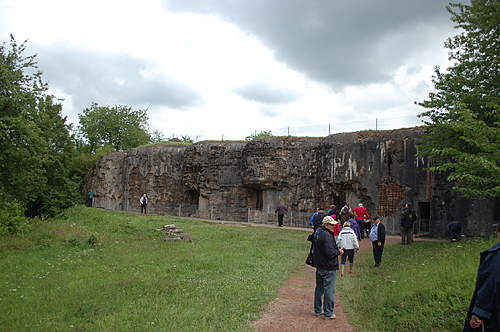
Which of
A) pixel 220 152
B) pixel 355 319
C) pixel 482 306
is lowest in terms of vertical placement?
pixel 355 319

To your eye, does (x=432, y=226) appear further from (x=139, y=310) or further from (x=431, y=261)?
(x=139, y=310)

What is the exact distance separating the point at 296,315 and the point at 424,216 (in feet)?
58.0

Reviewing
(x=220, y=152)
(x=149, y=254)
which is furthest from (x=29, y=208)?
(x=149, y=254)

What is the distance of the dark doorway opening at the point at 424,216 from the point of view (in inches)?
896

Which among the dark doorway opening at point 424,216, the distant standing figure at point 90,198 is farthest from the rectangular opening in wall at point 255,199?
the distant standing figure at point 90,198

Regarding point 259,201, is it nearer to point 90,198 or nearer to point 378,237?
point 90,198

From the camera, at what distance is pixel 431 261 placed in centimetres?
1156

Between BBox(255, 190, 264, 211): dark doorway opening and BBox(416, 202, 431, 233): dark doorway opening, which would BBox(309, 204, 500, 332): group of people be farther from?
BBox(255, 190, 264, 211): dark doorway opening

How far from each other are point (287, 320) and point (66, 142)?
87.8 feet

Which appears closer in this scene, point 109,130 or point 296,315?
point 296,315

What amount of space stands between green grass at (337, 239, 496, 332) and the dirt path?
259mm

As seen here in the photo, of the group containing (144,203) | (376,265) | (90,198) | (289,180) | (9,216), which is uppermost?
(289,180)

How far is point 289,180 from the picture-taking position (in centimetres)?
2894

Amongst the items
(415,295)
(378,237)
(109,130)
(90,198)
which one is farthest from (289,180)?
(109,130)
